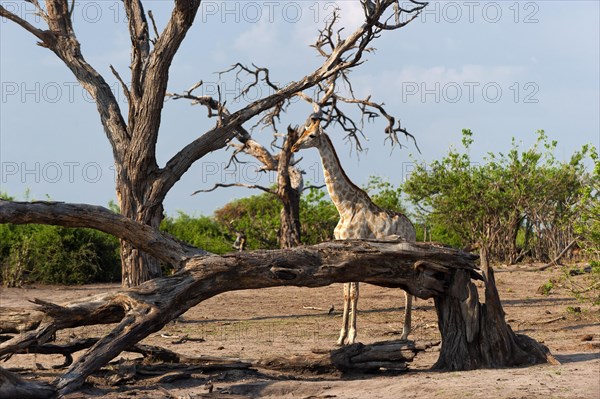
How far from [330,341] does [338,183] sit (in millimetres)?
2192

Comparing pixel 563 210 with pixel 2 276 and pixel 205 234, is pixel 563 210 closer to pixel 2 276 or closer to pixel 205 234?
pixel 205 234

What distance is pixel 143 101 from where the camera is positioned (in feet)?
45.4

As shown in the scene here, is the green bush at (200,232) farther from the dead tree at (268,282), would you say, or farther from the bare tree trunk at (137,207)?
the dead tree at (268,282)

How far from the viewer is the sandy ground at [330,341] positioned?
23.8 ft

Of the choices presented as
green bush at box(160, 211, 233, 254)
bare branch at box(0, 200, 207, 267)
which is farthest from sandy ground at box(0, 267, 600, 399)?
green bush at box(160, 211, 233, 254)

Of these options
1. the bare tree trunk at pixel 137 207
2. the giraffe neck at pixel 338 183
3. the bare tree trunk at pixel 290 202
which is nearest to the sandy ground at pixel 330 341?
the bare tree trunk at pixel 137 207

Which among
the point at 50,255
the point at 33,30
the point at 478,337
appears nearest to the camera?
the point at 478,337

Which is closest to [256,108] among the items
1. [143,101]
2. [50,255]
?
[143,101]

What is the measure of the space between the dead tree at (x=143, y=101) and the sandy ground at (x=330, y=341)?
210cm

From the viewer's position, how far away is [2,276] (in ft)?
63.6

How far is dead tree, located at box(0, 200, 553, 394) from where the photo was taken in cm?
777

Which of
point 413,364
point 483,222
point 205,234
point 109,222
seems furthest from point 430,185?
point 109,222

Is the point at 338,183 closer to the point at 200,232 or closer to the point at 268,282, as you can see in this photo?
the point at 268,282

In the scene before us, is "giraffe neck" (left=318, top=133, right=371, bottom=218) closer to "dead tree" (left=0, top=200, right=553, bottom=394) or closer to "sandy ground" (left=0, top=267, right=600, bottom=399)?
"sandy ground" (left=0, top=267, right=600, bottom=399)
